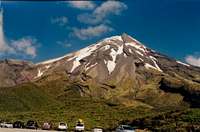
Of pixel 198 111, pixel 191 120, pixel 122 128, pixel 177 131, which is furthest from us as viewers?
pixel 198 111

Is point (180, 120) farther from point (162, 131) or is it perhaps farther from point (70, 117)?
point (70, 117)

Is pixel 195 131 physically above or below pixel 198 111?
below

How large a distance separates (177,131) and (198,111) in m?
33.0

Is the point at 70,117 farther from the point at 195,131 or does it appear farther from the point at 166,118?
the point at 195,131

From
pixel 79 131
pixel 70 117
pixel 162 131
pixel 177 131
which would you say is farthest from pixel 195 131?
pixel 70 117

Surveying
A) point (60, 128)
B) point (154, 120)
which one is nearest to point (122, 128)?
point (60, 128)

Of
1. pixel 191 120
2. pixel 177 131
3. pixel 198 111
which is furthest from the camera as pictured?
pixel 198 111

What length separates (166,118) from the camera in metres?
125

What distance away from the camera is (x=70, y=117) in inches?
7466

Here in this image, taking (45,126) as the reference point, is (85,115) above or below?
above

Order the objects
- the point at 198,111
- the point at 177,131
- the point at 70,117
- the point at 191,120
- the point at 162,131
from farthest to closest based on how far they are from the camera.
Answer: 1. the point at 70,117
2. the point at 198,111
3. the point at 191,120
4. the point at 162,131
5. the point at 177,131

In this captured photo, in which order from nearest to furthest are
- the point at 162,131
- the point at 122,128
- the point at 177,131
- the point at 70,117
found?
the point at 122,128 < the point at 177,131 < the point at 162,131 < the point at 70,117

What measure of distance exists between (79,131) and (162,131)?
16145 millimetres

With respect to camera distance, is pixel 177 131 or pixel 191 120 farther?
pixel 191 120
